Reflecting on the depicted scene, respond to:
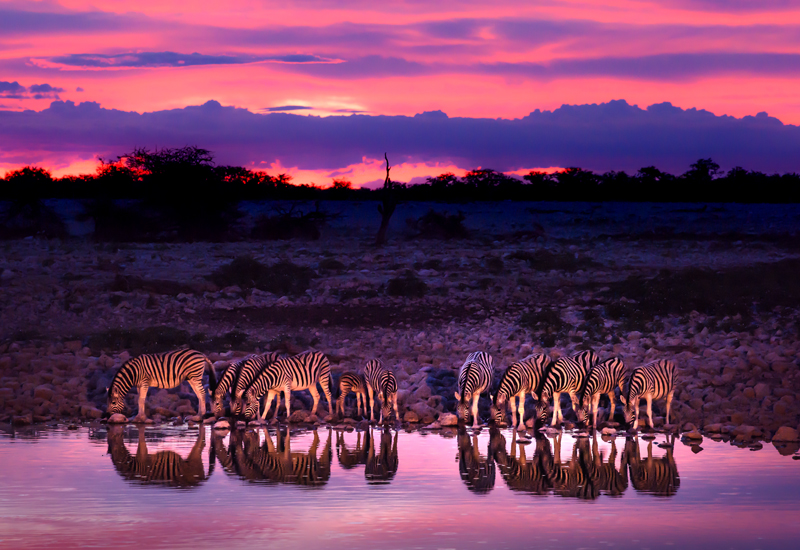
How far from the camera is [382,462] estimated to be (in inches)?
463

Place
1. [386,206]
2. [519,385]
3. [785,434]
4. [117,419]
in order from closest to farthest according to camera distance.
Answer: [785,434], [519,385], [117,419], [386,206]

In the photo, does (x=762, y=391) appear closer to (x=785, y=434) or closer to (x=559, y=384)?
(x=785, y=434)

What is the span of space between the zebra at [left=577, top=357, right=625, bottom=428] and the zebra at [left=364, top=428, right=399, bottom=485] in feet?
8.50

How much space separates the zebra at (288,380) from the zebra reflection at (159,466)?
1.58 metres

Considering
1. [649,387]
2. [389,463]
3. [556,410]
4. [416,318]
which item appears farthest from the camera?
[416,318]

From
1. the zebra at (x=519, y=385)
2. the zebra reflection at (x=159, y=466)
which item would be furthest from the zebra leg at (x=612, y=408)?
the zebra reflection at (x=159, y=466)

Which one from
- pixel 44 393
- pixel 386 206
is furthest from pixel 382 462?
pixel 386 206

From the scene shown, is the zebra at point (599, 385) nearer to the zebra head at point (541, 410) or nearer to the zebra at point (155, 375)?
the zebra head at point (541, 410)

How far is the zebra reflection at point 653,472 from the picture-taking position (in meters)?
10.2

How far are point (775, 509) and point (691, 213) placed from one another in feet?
160

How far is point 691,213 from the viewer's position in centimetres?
5622

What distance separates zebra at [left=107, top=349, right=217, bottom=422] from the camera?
15.2 meters

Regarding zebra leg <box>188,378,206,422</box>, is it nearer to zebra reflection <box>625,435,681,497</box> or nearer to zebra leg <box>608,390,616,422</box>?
zebra leg <box>608,390,616,422</box>

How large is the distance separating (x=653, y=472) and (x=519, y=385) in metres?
3.49
